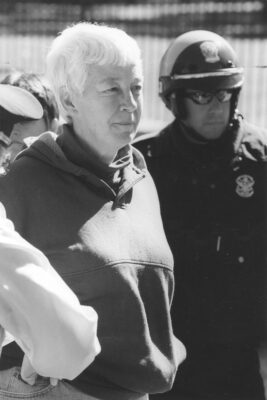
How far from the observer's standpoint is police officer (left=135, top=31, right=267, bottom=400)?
3.55 meters

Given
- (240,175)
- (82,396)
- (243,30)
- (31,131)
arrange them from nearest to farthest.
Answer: (82,396), (31,131), (240,175), (243,30)

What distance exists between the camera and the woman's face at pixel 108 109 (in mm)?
2820

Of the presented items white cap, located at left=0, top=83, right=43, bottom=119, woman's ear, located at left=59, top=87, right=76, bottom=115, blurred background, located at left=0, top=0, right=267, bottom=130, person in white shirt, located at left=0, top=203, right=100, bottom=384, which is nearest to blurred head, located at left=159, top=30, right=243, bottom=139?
white cap, located at left=0, top=83, right=43, bottom=119

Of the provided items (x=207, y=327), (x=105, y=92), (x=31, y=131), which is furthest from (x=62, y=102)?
(x=207, y=327)

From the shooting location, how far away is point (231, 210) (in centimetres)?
358

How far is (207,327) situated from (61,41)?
1.33m

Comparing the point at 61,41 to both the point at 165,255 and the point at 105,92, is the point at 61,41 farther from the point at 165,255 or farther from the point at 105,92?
the point at 165,255

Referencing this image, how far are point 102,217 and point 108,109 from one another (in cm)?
35

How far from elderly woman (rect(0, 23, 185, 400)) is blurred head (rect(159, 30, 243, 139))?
807 mm

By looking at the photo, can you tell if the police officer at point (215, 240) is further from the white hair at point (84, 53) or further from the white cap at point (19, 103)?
the white hair at point (84, 53)

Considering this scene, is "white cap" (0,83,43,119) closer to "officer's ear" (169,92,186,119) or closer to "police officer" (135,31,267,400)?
"police officer" (135,31,267,400)

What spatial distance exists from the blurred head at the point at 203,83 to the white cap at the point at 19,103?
31.2 inches

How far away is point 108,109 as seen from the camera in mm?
2852

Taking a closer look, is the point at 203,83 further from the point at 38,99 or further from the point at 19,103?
the point at 19,103
